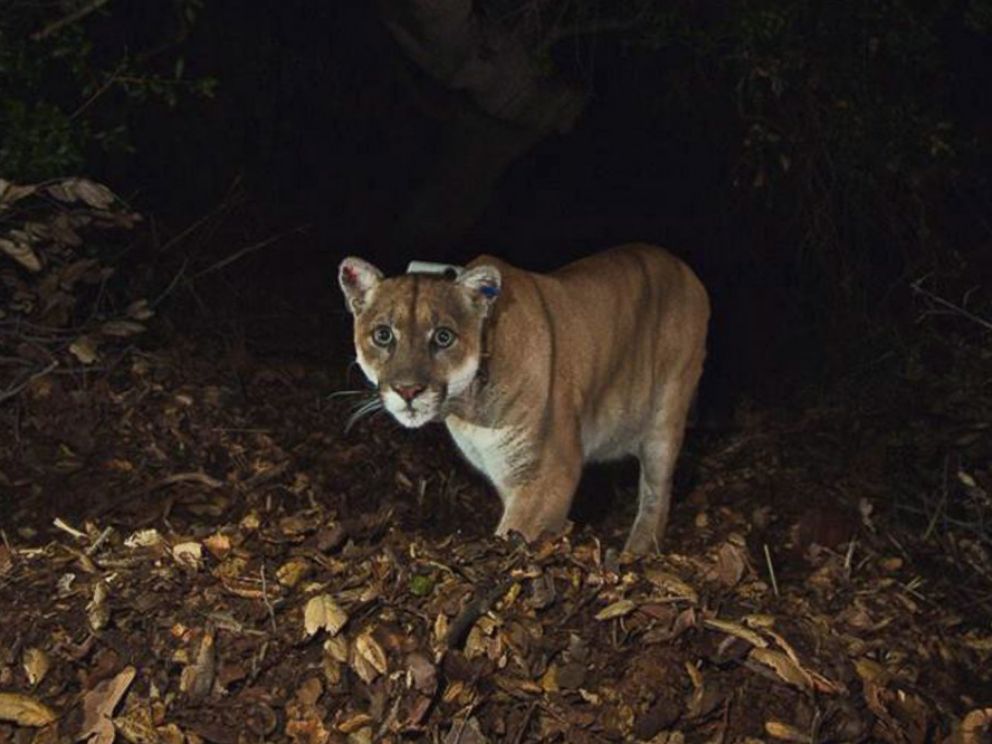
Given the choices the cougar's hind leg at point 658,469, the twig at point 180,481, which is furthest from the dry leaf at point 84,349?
the cougar's hind leg at point 658,469

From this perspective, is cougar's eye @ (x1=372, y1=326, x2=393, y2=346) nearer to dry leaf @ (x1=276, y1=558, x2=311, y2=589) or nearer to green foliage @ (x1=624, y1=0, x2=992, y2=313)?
dry leaf @ (x1=276, y1=558, x2=311, y2=589)

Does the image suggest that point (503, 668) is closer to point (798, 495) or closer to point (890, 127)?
point (798, 495)

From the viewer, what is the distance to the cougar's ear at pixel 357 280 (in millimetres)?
6938

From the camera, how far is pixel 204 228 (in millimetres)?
10648

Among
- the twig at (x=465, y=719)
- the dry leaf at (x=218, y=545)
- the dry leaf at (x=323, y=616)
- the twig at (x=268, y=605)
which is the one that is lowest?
the dry leaf at (x=218, y=545)

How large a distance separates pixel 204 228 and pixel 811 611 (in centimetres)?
615

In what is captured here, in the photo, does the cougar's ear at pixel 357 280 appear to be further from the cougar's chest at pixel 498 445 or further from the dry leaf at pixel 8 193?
the dry leaf at pixel 8 193

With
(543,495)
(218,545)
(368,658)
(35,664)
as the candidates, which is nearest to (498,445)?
(543,495)

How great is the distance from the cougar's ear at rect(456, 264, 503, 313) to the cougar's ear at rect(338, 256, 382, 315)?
0.40 m

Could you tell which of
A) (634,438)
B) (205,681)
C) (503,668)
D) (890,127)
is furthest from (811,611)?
(890,127)

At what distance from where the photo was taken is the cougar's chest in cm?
695

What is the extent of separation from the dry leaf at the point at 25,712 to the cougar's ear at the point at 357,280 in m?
2.51

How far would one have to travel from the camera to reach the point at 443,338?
6.73 m

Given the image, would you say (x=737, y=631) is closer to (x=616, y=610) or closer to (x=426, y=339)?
(x=616, y=610)
